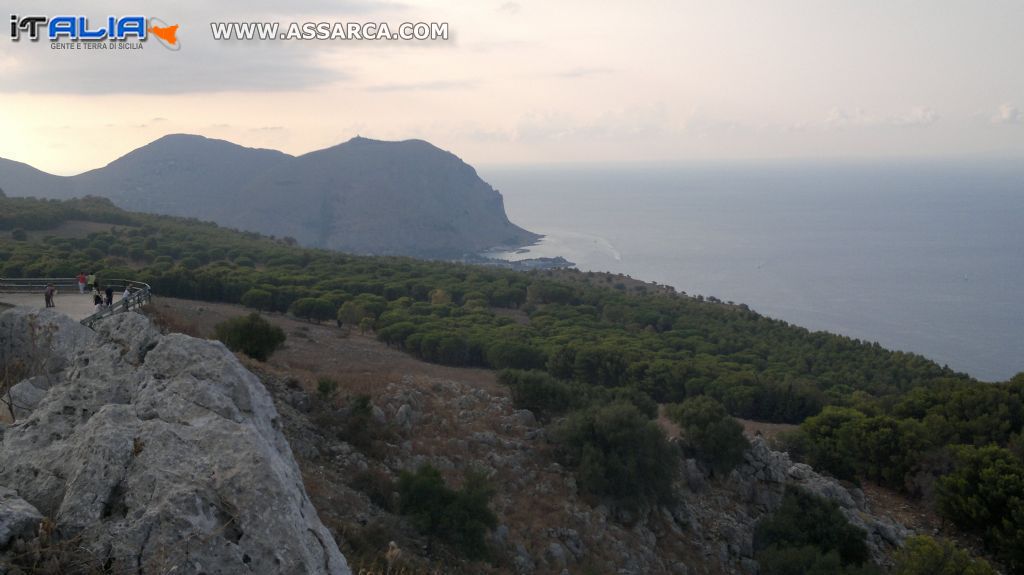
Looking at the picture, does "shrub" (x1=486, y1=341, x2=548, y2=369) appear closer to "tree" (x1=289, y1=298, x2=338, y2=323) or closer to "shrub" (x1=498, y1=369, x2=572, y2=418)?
"shrub" (x1=498, y1=369, x2=572, y2=418)

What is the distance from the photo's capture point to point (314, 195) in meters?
168

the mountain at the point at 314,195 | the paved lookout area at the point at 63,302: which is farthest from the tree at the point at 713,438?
the mountain at the point at 314,195

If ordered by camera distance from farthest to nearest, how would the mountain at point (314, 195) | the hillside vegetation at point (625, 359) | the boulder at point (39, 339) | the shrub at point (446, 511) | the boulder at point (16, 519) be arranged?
the mountain at point (314, 195) → the hillside vegetation at point (625, 359) → the shrub at point (446, 511) → the boulder at point (39, 339) → the boulder at point (16, 519)

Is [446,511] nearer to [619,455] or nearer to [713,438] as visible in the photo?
[619,455]

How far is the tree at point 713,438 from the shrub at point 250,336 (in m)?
10.0

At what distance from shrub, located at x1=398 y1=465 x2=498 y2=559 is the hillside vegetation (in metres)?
3.76

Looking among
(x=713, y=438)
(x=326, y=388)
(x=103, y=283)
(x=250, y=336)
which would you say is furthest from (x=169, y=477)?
(x=103, y=283)

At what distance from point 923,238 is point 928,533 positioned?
153m

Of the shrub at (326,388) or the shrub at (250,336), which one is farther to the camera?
the shrub at (250,336)

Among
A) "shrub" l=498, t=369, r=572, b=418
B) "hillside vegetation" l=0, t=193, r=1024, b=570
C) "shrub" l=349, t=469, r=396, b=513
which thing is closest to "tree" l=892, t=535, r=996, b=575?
"hillside vegetation" l=0, t=193, r=1024, b=570

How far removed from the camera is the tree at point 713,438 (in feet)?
52.6

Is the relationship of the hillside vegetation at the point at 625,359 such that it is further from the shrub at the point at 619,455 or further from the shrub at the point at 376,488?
the shrub at the point at 376,488

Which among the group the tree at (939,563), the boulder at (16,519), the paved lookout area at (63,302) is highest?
the boulder at (16,519)

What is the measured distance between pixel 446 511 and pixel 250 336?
23.8ft
